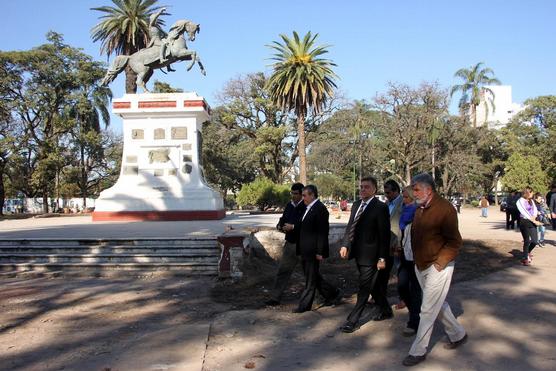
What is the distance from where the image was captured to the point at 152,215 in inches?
662

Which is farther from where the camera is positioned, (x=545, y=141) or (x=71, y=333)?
(x=545, y=141)

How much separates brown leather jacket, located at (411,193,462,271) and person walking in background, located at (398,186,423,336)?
827 mm

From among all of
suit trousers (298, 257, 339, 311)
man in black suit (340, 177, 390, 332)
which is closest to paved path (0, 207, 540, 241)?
suit trousers (298, 257, 339, 311)

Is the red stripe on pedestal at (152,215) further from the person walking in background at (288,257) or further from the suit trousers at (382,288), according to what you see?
the suit trousers at (382,288)

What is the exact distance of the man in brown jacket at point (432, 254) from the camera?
429 cm

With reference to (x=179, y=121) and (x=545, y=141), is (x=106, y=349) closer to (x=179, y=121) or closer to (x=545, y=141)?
(x=179, y=121)

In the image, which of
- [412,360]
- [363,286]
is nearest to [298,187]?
[363,286]

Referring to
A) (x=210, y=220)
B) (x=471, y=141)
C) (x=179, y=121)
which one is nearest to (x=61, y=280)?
(x=210, y=220)

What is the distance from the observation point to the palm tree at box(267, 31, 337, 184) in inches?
1291

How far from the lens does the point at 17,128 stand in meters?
39.2

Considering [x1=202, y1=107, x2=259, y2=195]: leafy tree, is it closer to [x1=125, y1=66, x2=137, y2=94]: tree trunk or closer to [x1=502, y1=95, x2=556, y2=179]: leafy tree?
[x1=125, y1=66, x2=137, y2=94]: tree trunk

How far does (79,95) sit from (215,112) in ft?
39.3

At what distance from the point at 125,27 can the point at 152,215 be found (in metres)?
14.7

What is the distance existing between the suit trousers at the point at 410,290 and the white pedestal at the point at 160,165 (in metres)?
11.9
